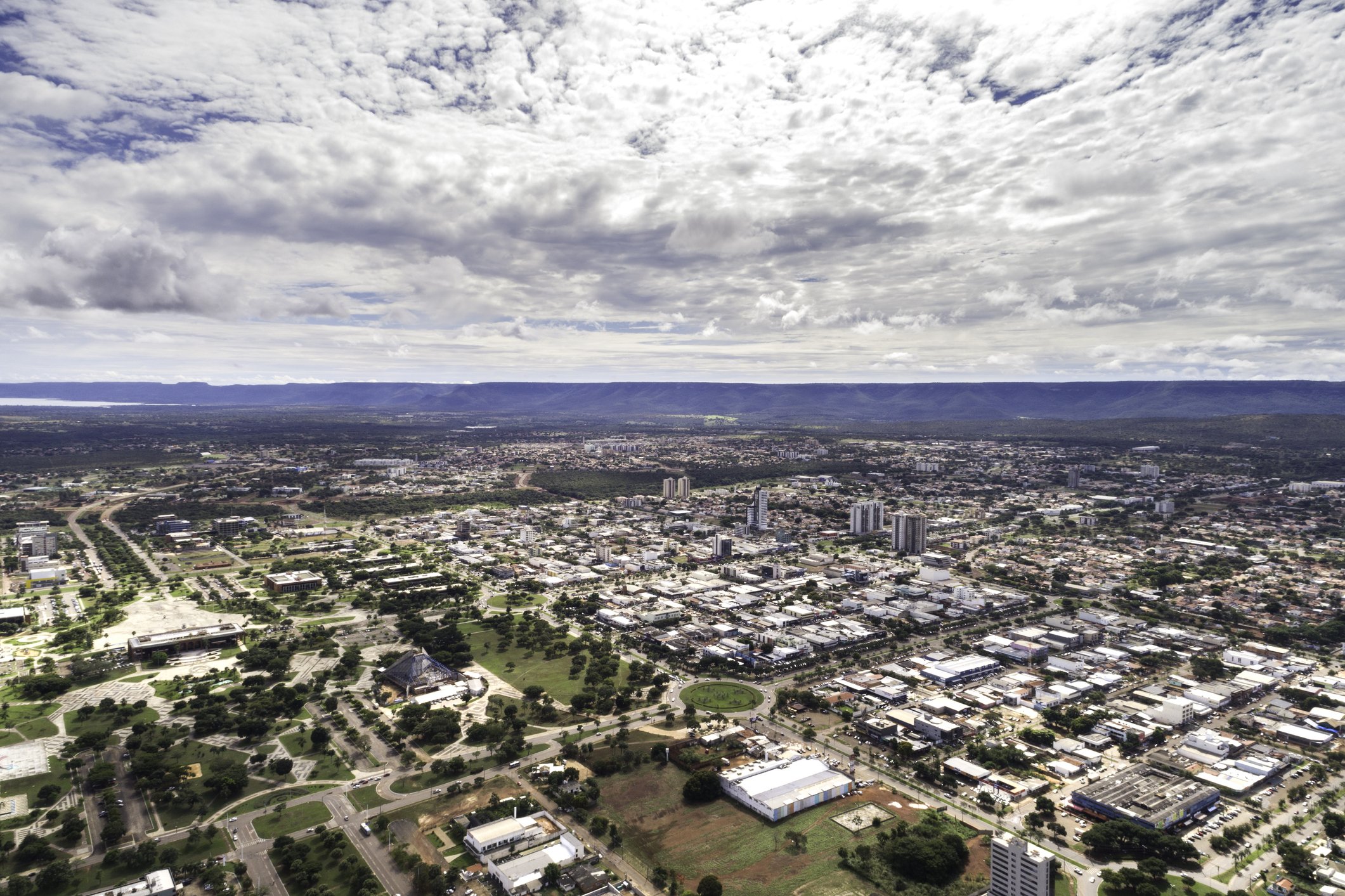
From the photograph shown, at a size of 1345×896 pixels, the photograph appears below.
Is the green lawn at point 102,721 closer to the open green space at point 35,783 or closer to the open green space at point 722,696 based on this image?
the open green space at point 35,783

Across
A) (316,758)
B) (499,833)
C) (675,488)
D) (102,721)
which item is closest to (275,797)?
(316,758)

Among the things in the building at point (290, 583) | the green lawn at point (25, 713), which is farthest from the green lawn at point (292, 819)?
the building at point (290, 583)

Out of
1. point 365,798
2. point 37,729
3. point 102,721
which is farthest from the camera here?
point 102,721

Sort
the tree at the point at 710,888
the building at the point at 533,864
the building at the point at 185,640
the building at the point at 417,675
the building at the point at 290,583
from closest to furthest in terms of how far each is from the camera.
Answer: the tree at the point at 710,888 → the building at the point at 533,864 → the building at the point at 417,675 → the building at the point at 185,640 → the building at the point at 290,583

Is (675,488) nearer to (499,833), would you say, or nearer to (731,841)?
(731,841)

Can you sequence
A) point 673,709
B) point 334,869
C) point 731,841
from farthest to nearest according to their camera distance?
1. point 673,709
2. point 731,841
3. point 334,869

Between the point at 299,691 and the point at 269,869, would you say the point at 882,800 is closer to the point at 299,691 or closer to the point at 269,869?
the point at 269,869

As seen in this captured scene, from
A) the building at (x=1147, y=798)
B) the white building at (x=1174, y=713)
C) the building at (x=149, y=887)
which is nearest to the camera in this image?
the building at (x=149, y=887)

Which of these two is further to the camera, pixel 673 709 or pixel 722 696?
pixel 722 696
